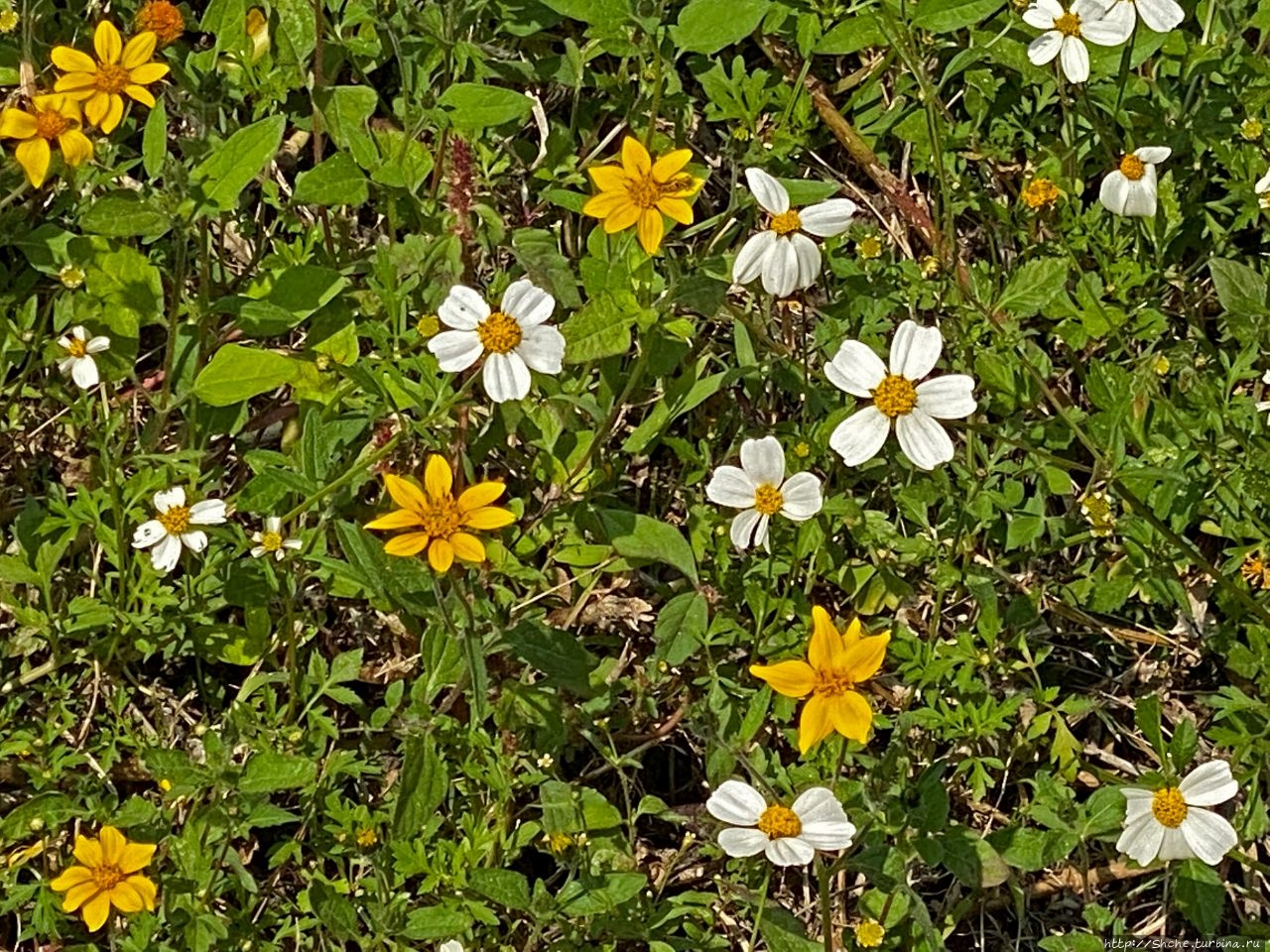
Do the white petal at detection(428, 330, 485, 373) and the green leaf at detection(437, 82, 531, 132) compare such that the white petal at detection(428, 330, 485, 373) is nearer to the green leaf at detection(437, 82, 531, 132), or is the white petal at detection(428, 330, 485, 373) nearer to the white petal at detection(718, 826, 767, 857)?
the green leaf at detection(437, 82, 531, 132)

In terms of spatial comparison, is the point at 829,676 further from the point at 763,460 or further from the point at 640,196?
the point at 640,196

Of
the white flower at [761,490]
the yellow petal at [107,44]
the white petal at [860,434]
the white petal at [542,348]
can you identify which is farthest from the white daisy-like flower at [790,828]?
the yellow petal at [107,44]

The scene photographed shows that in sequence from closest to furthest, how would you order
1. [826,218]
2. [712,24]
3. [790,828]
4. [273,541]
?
[790,828] → [826,218] → [273,541] → [712,24]

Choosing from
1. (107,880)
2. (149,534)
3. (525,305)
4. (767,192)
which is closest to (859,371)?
(767,192)

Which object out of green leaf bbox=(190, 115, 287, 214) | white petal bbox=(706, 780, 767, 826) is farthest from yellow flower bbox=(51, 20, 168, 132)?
white petal bbox=(706, 780, 767, 826)

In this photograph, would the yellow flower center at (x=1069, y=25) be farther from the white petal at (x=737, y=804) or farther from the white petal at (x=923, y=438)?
the white petal at (x=737, y=804)

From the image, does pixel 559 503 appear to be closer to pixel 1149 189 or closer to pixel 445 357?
pixel 445 357
